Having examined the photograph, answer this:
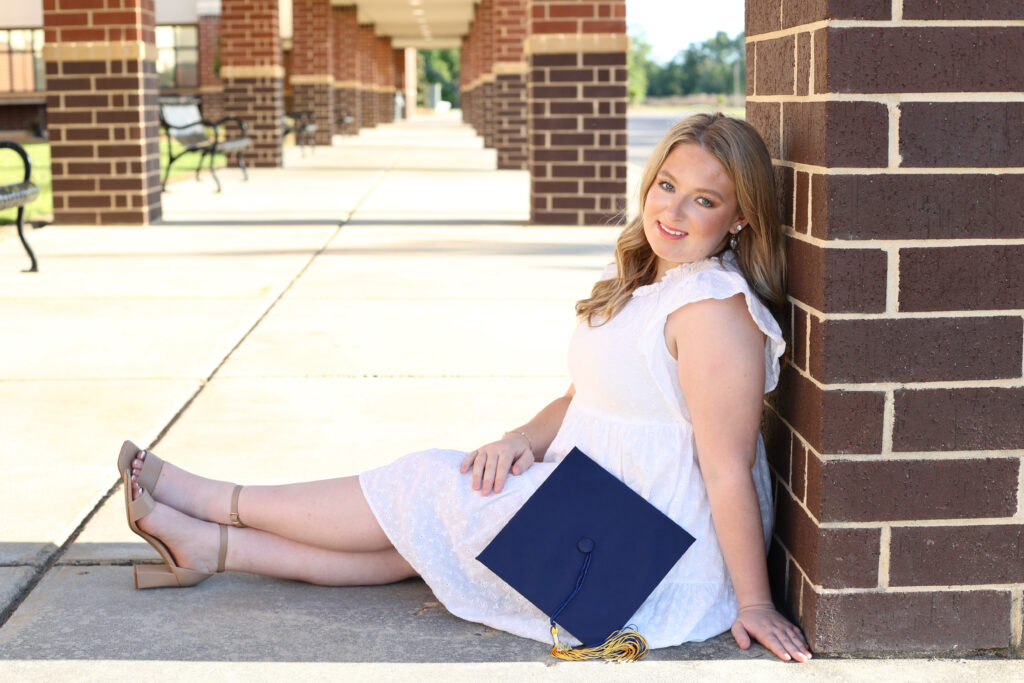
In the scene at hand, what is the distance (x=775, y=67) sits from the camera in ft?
8.24

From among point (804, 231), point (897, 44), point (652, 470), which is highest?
point (897, 44)

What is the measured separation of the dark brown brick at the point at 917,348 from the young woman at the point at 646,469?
0.63 feet

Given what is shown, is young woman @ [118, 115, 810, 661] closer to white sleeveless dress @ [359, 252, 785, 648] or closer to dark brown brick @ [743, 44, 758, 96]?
white sleeveless dress @ [359, 252, 785, 648]

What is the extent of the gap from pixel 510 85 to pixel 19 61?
24.3 metres

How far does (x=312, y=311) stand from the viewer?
6.08 meters

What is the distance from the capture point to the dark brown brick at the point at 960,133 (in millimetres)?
2182

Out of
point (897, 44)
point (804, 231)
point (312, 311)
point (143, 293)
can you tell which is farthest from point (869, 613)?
point (143, 293)

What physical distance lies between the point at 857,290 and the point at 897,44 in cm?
40

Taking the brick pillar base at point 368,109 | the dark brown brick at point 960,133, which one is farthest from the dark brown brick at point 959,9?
the brick pillar base at point 368,109

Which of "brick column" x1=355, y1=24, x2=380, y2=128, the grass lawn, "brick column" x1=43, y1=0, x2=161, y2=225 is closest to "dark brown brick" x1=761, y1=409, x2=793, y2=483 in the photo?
the grass lawn

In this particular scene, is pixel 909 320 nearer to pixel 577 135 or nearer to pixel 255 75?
pixel 577 135

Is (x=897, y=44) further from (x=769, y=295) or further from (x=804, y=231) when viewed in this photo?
(x=769, y=295)

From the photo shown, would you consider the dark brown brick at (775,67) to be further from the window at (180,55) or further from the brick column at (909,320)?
the window at (180,55)

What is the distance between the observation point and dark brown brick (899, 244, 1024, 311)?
7.27 feet
